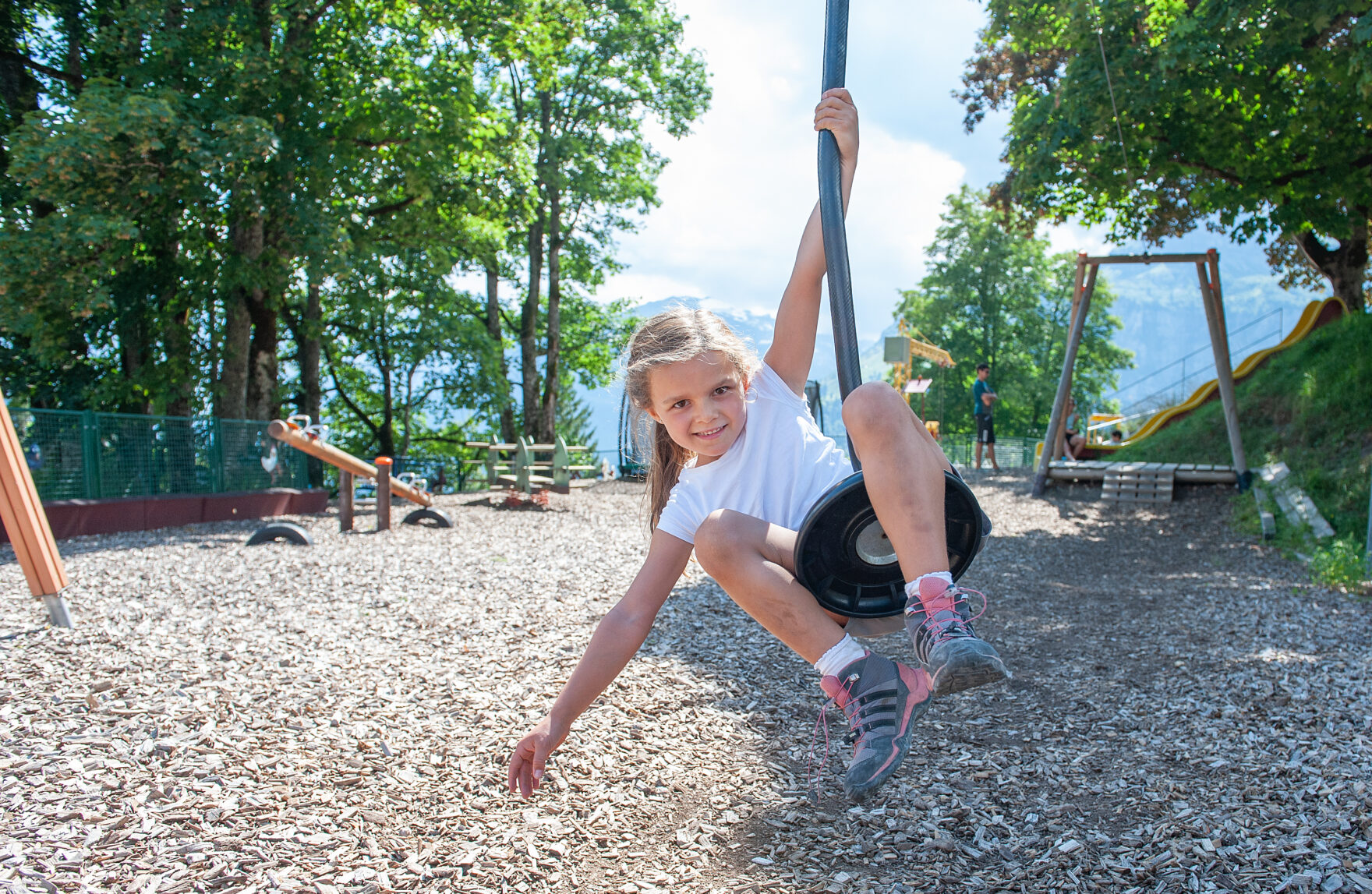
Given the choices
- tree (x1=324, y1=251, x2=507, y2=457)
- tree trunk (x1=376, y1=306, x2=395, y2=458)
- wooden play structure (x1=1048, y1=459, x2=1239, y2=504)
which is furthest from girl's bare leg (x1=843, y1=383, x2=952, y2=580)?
tree trunk (x1=376, y1=306, x2=395, y2=458)

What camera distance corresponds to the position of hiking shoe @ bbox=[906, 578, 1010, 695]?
1.83 meters

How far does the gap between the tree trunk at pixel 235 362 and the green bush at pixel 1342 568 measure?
13156 millimetres

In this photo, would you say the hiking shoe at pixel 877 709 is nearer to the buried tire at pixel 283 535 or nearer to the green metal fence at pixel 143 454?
the buried tire at pixel 283 535

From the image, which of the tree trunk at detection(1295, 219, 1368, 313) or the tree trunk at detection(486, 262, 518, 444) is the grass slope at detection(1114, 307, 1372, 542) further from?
the tree trunk at detection(486, 262, 518, 444)

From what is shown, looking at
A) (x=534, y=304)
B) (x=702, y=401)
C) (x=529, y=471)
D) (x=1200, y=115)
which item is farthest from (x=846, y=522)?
(x=534, y=304)

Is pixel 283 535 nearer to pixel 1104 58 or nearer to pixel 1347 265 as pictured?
pixel 1104 58

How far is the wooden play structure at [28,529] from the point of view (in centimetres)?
490

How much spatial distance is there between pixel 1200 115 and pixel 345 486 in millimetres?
10765

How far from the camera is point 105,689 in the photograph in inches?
164

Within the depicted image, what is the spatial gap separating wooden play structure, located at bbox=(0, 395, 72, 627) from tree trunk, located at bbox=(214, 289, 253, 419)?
8795 mm

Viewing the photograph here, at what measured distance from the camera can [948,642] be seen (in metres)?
1.86

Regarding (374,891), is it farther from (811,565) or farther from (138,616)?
(138,616)

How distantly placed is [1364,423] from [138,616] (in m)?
12.4

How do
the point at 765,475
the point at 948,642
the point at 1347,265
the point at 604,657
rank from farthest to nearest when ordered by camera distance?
the point at 1347,265
the point at 765,475
the point at 604,657
the point at 948,642
